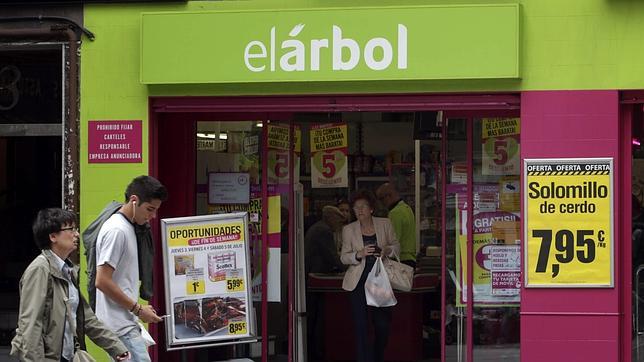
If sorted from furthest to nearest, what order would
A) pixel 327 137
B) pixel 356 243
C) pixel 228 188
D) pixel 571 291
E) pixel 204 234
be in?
pixel 327 137
pixel 356 243
pixel 228 188
pixel 204 234
pixel 571 291

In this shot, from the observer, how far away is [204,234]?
9.63 m

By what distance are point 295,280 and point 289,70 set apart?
224 centimetres

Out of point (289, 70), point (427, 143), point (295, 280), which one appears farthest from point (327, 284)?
point (289, 70)

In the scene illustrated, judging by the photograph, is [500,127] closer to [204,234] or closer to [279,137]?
[279,137]

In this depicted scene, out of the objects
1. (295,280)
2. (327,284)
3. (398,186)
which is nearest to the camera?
(295,280)

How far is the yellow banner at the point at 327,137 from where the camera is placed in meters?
11.0

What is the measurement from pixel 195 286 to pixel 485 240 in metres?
2.70

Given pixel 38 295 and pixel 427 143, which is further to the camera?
pixel 427 143

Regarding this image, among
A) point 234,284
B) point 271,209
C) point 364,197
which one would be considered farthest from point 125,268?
point 364,197

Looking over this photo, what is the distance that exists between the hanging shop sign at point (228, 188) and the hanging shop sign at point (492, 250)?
2.11 meters

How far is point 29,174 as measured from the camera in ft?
36.4

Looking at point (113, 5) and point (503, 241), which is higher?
point (113, 5)

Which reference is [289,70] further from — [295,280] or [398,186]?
[398,186]

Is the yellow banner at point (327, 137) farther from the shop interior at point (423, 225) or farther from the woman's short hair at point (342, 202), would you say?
the woman's short hair at point (342, 202)
